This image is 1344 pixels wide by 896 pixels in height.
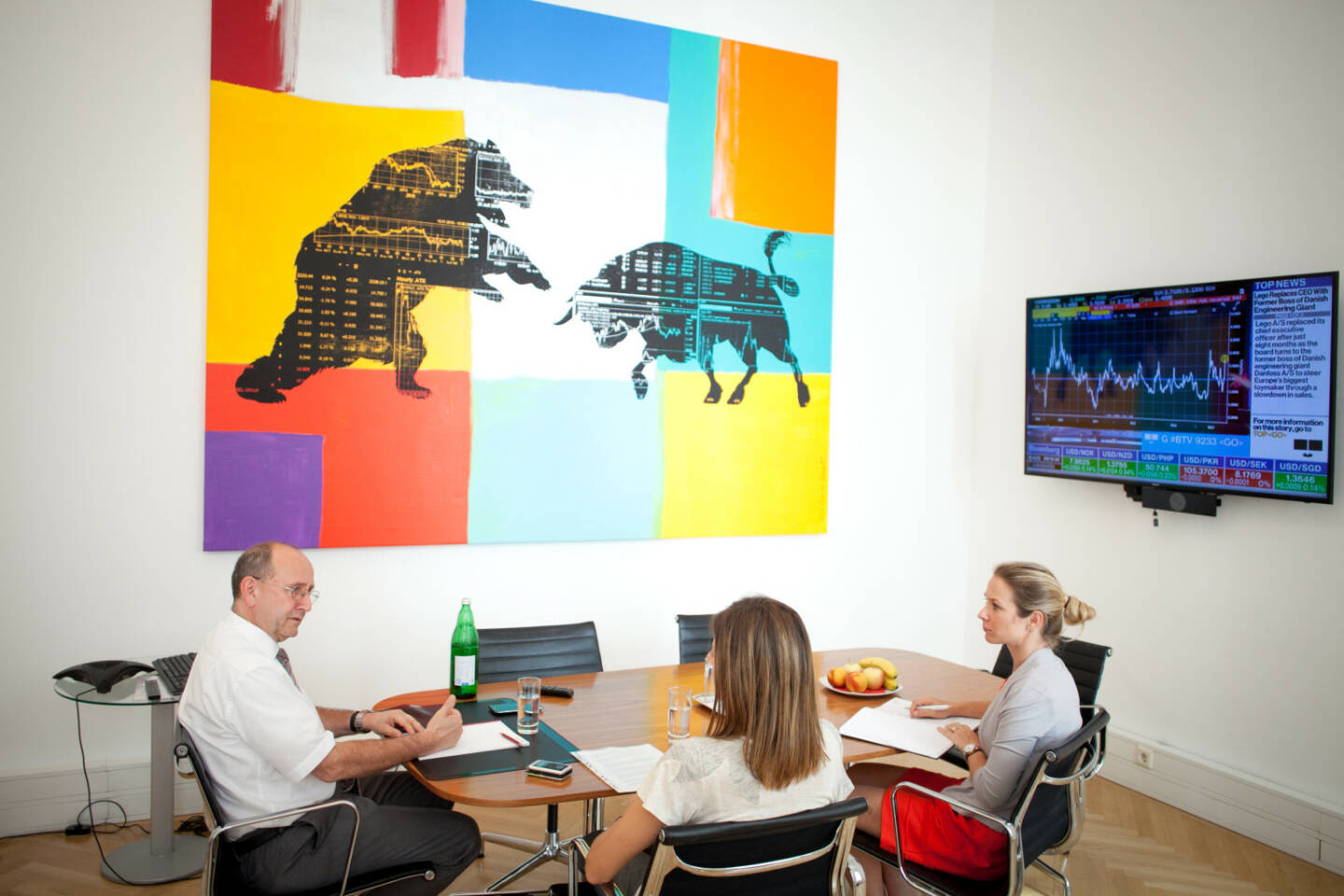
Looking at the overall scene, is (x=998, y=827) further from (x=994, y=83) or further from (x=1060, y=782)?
(x=994, y=83)

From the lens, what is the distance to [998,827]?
2303 mm

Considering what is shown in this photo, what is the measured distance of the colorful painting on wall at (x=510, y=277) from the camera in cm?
374

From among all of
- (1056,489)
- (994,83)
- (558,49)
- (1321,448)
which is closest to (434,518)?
(558,49)

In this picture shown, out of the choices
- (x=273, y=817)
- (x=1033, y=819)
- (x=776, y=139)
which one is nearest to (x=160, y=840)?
(x=273, y=817)

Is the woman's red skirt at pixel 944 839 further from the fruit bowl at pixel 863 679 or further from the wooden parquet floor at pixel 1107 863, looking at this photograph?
the wooden parquet floor at pixel 1107 863

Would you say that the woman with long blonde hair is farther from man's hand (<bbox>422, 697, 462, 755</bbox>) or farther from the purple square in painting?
the purple square in painting

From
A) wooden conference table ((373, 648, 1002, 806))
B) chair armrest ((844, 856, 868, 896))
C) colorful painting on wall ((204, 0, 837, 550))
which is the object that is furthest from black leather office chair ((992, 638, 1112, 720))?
colorful painting on wall ((204, 0, 837, 550))

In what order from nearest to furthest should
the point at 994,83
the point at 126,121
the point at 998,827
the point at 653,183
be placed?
the point at 998,827 < the point at 126,121 < the point at 653,183 < the point at 994,83

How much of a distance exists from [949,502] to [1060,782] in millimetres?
3066

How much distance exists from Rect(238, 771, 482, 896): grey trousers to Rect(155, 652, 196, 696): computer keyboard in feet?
3.26

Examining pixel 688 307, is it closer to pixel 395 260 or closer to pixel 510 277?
pixel 510 277

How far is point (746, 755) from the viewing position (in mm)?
1905

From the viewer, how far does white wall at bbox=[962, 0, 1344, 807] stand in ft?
12.5

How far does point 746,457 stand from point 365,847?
9.21 ft
